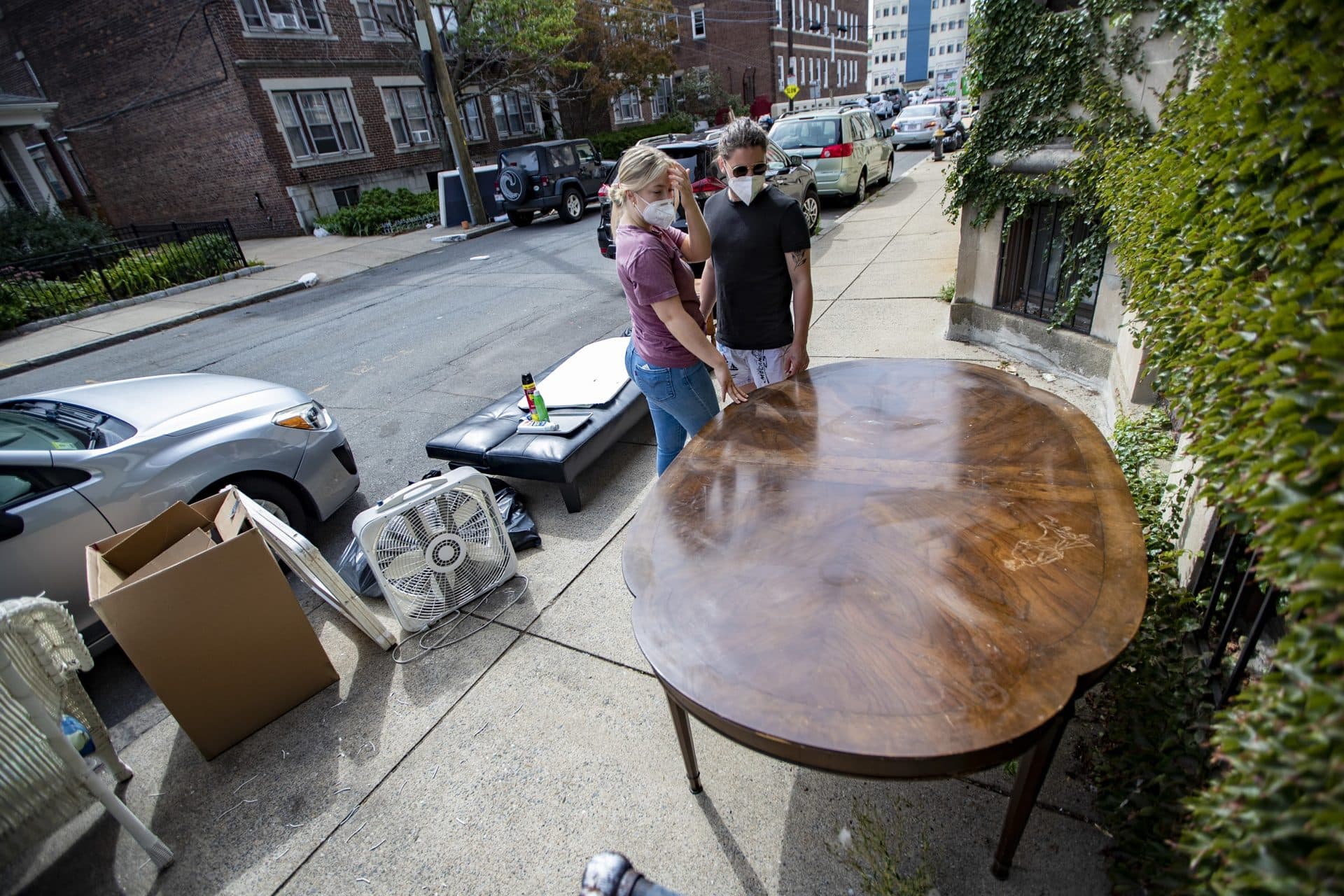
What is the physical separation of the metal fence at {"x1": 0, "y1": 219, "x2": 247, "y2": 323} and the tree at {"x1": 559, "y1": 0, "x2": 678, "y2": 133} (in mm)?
15850

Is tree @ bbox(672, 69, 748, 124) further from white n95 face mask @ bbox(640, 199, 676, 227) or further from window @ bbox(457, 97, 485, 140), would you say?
white n95 face mask @ bbox(640, 199, 676, 227)

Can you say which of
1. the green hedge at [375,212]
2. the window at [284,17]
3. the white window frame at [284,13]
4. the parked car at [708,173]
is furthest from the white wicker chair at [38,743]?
the window at [284,17]

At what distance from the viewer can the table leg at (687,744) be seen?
6.19 feet

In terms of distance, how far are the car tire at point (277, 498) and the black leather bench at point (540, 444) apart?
818 millimetres

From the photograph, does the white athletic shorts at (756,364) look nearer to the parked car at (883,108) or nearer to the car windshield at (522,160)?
the car windshield at (522,160)

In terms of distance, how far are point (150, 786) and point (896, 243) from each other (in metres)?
9.49

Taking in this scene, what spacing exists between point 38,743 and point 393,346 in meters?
6.32

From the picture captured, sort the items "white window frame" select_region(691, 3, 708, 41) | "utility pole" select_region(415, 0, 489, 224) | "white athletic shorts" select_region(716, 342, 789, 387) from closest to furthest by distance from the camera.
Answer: "white athletic shorts" select_region(716, 342, 789, 387)
"utility pole" select_region(415, 0, 489, 224)
"white window frame" select_region(691, 3, 708, 41)

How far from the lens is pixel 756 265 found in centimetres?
288

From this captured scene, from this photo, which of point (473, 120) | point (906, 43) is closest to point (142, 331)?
point (473, 120)

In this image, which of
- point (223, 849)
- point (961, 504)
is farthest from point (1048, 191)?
point (223, 849)

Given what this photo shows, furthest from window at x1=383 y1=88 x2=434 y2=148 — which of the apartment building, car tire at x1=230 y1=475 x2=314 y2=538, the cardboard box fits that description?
the apartment building

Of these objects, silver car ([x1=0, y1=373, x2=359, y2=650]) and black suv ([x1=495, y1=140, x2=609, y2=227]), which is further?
black suv ([x1=495, y1=140, x2=609, y2=227])

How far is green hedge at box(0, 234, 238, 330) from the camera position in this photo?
401 inches
